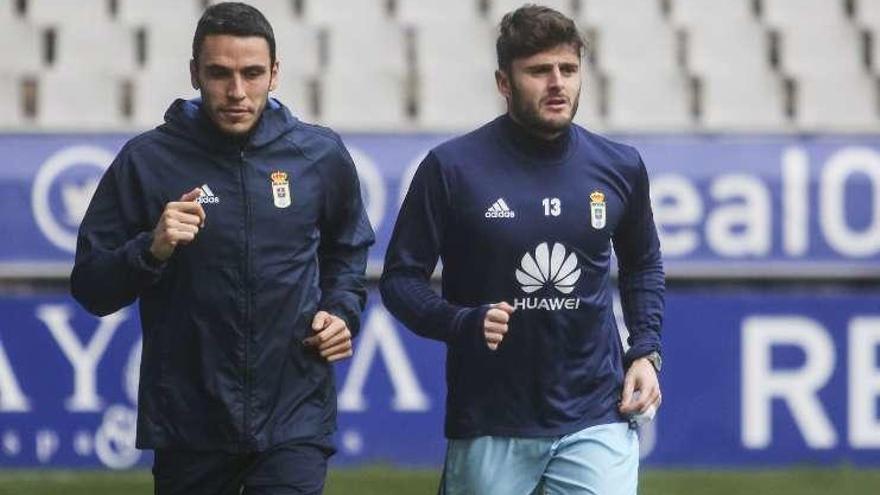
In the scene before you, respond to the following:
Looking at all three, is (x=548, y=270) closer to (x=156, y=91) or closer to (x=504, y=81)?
(x=504, y=81)

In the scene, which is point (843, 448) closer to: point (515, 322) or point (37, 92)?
point (37, 92)

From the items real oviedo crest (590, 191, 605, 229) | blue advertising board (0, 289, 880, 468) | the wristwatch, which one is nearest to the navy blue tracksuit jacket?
real oviedo crest (590, 191, 605, 229)

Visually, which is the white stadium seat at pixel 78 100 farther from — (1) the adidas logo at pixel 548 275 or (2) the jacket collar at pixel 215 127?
(1) the adidas logo at pixel 548 275

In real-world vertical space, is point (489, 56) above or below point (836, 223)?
above

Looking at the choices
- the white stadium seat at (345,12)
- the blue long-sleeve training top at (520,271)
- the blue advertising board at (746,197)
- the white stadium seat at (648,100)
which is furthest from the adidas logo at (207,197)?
the white stadium seat at (345,12)

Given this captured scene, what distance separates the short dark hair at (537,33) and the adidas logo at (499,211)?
346 mm

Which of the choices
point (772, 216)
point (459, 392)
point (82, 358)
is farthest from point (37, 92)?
point (459, 392)

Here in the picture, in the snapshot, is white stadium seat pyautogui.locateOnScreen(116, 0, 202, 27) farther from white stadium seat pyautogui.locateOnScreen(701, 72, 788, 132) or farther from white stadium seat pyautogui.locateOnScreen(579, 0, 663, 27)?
white stadium seat pyautogui.locateOnScreen(701, 72, 788, 132)

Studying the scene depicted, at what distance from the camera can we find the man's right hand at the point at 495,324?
198 inches

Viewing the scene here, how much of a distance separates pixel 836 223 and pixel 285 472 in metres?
6.02

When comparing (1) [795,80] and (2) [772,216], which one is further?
(1) [795,80]

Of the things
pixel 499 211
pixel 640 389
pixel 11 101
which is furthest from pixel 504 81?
pixel 11 101

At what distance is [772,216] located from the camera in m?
10.7

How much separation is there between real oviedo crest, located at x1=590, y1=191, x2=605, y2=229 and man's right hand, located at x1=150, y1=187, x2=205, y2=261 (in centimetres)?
98
